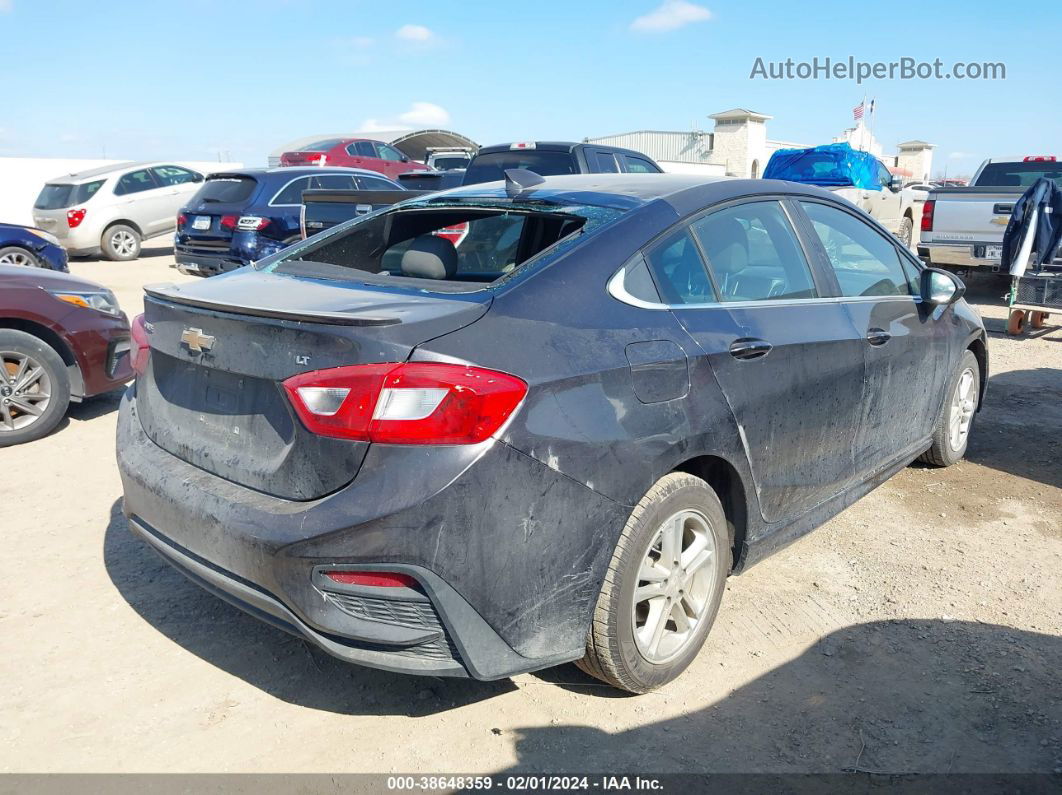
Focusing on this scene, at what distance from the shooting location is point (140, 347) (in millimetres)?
3195

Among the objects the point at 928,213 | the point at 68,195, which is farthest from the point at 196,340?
the point at 68,195

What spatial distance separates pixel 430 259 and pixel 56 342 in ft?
11.8

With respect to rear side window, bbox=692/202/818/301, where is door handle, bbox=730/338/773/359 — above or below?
below

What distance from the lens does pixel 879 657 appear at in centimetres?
321

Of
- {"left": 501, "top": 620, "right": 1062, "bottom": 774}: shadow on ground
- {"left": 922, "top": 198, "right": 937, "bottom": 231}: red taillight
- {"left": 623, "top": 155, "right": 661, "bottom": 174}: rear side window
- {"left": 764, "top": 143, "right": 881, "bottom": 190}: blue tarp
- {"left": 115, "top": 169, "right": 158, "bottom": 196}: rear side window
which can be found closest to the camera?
{"left": 501, "top": 620, "right": 1062, "bottom": 774}: shadow on ground

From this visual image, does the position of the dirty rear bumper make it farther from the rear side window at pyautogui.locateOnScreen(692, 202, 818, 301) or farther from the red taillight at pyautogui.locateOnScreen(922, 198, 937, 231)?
the red taillight at pyautogui.locateOnScreen(922, 198, 937, 231)

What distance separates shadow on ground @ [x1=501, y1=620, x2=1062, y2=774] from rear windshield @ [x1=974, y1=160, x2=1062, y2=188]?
449 inches

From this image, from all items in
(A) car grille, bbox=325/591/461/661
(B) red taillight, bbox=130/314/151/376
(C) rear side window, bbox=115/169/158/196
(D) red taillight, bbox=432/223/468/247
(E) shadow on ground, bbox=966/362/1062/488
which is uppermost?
(C) rear side window, bbox=115/169/158/196

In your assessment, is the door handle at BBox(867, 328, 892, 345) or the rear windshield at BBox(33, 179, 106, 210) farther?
the rear windshield at BBox(33, 179, 106, 210)

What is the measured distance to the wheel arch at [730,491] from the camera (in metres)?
3.04

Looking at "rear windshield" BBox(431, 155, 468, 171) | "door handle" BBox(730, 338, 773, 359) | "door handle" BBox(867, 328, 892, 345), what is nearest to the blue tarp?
"rear windshield" BBox(431, 155, 468, 171)

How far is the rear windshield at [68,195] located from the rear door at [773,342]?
15659 millimetres

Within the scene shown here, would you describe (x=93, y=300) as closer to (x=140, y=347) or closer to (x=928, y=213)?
(x=140, y=347)

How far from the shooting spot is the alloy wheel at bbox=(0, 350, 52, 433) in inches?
216
